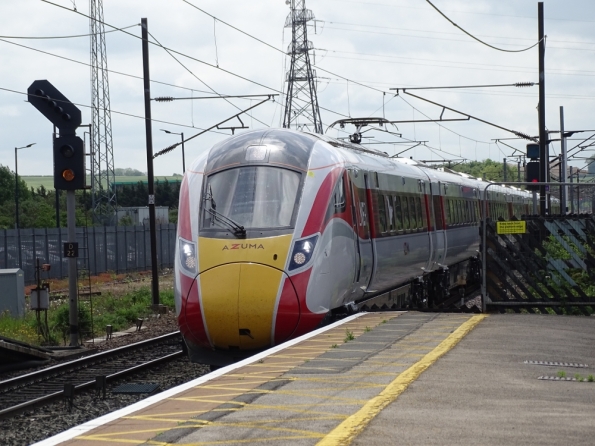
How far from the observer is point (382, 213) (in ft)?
56.6

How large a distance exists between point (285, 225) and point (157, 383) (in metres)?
3.11

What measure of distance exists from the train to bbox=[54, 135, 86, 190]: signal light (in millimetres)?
5312

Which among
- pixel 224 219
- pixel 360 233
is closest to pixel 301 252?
pixel 224 219

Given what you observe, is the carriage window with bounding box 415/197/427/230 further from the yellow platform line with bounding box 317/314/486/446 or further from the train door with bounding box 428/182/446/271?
the yellow platform line with bounding box 317/314/486/446

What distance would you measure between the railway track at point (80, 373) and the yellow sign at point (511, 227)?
563cm

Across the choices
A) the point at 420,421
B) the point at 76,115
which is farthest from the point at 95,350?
the point at 420,421

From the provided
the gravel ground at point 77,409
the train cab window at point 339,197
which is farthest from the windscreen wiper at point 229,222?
the gravel ground at point 77,409

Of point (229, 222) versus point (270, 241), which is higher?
point (229, 222)

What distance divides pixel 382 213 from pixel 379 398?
9587 millimetres

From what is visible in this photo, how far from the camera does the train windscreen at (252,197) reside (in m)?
13.4

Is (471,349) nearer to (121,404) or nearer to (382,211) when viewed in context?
(121,404)

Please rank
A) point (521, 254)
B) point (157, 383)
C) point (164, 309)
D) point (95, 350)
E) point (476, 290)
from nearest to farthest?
point (157, 383), point (521, 254), point (95, 350), point (164, 309), point (476, 290)

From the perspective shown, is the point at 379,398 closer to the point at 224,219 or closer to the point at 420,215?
the point at 224,219

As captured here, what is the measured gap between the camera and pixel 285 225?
13305 millimetres
